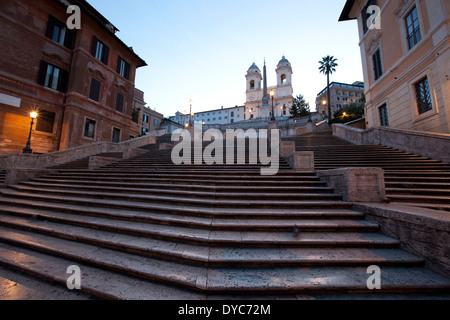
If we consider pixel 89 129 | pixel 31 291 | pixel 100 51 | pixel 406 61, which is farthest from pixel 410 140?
pixel 100 51

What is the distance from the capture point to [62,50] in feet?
56.2

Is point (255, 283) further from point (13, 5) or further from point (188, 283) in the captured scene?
point (13, 5)

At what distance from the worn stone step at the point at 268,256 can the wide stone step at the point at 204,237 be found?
98 mm

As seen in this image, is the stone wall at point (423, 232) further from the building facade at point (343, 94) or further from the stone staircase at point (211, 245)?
the building facade at point (343, 94)

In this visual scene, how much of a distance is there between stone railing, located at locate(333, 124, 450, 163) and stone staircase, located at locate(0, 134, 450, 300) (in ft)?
21.7

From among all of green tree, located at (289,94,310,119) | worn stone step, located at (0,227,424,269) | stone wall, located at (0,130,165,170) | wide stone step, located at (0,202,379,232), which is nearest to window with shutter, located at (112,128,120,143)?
stone wall, located at (0,130,165,170)

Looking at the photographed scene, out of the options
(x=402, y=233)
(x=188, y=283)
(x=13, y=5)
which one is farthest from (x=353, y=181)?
(x=13, y=5)

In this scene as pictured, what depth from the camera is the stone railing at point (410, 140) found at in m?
7.93

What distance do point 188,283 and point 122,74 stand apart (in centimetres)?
2647

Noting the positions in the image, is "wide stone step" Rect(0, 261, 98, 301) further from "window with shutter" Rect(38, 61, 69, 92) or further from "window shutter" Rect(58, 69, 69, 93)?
"window shutter" Rect(58, 69, 69, 93)

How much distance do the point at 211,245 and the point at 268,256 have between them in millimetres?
1075

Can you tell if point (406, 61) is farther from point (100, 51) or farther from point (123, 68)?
point (123, 68)

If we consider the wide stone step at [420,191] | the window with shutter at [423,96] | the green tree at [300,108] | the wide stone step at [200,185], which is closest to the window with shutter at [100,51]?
the wide stone step at [200,185]

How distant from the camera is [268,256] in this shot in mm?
3162
